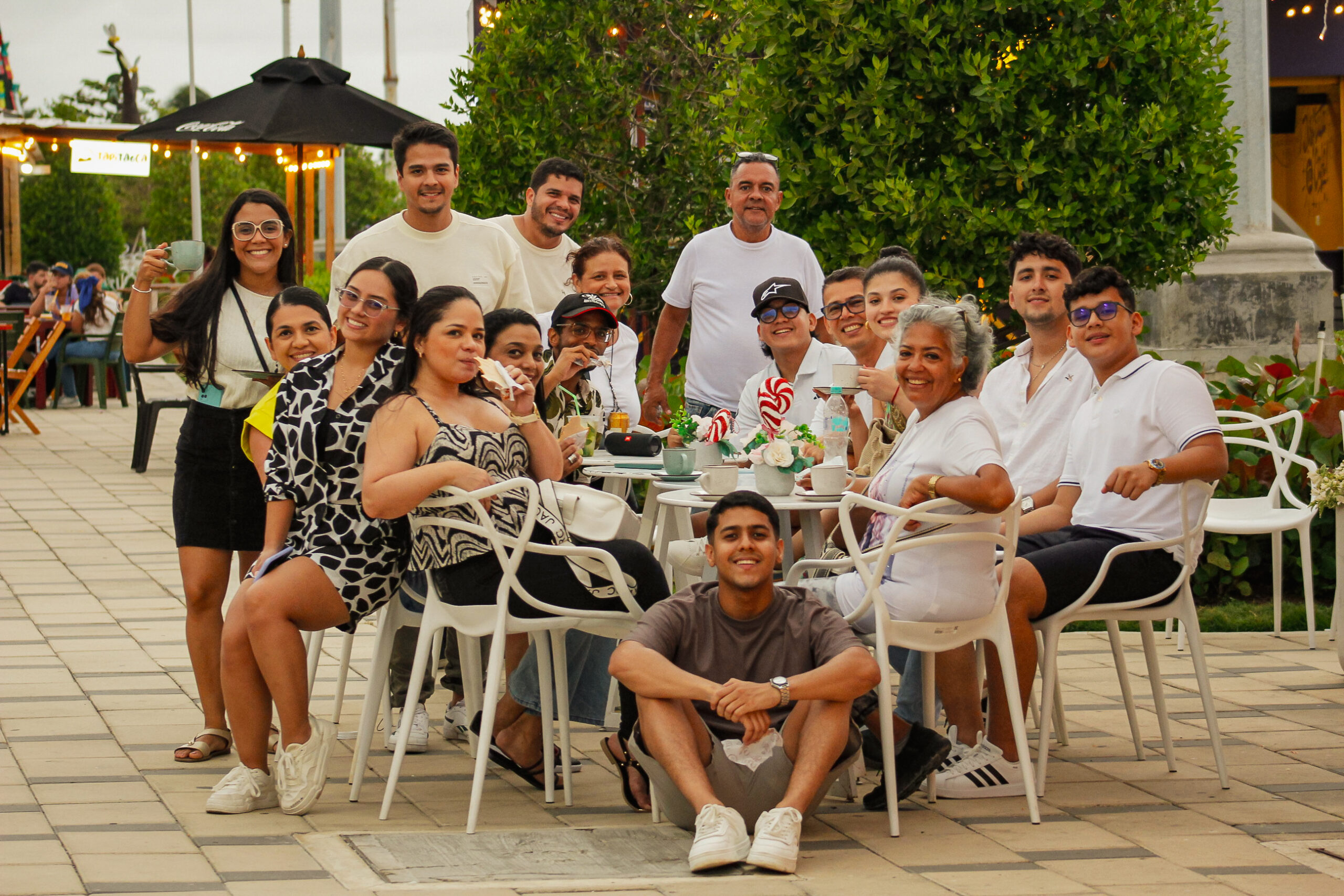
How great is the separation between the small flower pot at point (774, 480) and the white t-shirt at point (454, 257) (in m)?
1.43

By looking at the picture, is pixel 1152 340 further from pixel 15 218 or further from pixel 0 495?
pixel 15 218

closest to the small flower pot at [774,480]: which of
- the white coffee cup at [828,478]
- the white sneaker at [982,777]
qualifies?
the white coffee cup at [828,478]

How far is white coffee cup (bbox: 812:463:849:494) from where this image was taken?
4422mm

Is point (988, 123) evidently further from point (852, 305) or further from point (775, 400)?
point (775, 400)

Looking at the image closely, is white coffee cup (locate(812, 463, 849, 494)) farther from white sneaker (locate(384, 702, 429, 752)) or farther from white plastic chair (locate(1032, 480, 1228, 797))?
white sneaker (locate(384, 702, 429, 752))

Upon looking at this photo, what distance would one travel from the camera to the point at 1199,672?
440 centimetres

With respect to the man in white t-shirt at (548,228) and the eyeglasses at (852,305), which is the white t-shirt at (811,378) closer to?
the eyeglasses at (852,305)

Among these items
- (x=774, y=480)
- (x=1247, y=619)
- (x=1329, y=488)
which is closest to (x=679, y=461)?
(x=774, y=480)

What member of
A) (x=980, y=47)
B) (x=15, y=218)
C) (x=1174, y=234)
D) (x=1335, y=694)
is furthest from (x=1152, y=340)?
(x=15, y=218)

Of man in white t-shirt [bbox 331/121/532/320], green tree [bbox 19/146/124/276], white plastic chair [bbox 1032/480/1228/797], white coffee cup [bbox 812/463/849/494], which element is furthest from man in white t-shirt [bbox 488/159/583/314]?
green tree [bbox 19/146/124/276]

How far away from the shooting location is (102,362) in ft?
56.4

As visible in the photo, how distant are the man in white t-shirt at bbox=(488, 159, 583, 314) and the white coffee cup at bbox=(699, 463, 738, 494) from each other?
2.10m

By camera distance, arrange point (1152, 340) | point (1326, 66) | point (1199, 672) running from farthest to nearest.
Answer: point (1326, 66) < point (1152, 340) < point (1199, 672)

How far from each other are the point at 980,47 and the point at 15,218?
23.7m
